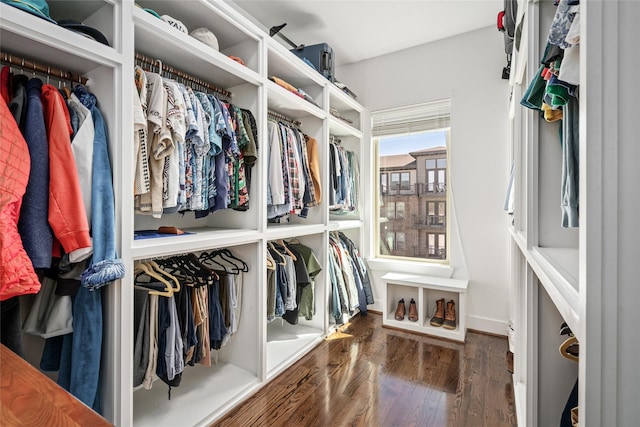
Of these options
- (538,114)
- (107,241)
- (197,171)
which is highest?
(538,114)

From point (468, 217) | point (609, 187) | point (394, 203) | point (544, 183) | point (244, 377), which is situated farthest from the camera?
point (394, 203)

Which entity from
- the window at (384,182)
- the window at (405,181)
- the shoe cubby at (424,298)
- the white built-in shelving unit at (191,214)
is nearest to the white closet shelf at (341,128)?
the white built-in shelving unit at (191,214)

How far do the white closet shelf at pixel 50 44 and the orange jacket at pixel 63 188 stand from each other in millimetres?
165

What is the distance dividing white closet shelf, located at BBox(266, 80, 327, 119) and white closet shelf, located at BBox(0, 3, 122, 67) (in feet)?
3.02

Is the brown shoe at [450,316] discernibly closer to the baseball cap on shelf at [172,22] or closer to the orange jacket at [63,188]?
the orange jacket at [63,188]

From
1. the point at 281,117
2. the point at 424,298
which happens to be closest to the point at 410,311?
the point at 424,298

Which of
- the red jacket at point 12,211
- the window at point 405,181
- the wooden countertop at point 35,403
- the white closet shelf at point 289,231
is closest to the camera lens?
→ the wooden countertop at point 35,403

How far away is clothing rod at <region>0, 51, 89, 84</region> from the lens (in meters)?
1.07

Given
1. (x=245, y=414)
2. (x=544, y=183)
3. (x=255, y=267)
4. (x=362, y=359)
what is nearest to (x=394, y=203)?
(x=362, y=359)

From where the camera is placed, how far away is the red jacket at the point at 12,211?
0.89 m

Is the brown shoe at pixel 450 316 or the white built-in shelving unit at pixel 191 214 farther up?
the white built-in shelving unit at pixel 191 214

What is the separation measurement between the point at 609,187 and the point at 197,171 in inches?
61.7

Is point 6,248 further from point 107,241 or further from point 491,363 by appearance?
point 491,363

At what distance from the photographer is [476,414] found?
1596mm
